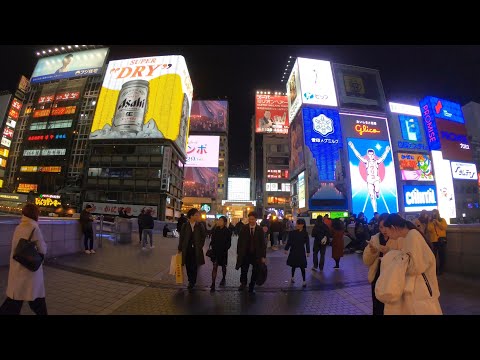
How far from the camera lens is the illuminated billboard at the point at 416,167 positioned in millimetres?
51469

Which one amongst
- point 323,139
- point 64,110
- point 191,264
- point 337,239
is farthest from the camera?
point 64,110

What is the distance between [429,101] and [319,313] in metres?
68.1

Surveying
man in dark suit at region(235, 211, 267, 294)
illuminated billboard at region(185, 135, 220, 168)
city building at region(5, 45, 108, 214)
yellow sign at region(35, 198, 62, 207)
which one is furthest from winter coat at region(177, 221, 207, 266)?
illuminated billboard at region(185, 135, 220, 168)

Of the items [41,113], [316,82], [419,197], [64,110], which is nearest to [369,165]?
[419,197]

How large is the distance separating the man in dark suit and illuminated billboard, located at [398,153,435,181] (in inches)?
2143

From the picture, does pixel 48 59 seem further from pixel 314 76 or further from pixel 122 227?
pixel 122 227

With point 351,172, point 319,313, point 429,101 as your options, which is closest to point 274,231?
point 319,313

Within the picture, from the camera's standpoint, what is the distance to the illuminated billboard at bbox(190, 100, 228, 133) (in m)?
85.8

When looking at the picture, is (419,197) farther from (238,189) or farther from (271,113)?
(238,189)

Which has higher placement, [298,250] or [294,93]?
[294,93]

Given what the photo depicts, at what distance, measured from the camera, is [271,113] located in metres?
82.8

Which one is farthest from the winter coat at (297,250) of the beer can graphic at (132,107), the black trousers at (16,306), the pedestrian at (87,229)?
the beer can graphic at (132,107)

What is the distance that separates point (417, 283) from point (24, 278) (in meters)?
4.83
